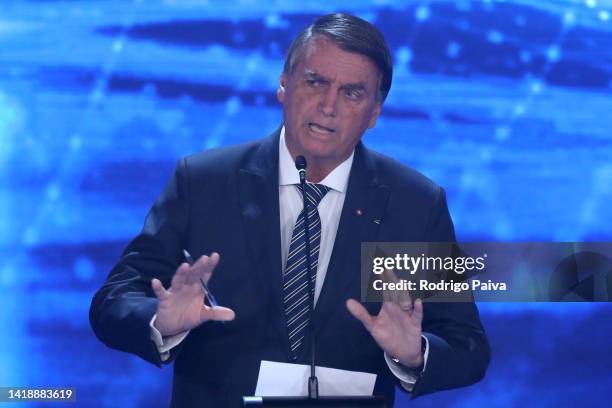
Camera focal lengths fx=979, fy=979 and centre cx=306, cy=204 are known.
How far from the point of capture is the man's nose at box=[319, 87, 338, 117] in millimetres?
2734

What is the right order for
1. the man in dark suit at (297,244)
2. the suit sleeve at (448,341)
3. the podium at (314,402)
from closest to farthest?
the podium at (314,402)
the suit sleeve at (448,341)
the man in dark suit at (297,244)

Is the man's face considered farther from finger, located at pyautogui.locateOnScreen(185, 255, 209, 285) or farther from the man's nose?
finger, located at pyautogui.locateOnScreen(185, 255, 209, 285)

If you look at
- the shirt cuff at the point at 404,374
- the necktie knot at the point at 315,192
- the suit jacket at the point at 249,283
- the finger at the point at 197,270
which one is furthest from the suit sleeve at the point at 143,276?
the shirt cuff at the point at 404,374

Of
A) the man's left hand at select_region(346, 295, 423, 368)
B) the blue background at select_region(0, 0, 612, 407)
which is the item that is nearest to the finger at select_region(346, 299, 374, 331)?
the man's left hand at select_region(346, 295, 423, 368)

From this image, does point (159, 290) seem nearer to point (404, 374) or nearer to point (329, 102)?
point (404, 374)

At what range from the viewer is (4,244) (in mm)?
3242

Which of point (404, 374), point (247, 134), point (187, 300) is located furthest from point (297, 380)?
point (247, 134)

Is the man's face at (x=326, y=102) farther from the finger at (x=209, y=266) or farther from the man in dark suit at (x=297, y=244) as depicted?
the finger at (x=209, y=266)

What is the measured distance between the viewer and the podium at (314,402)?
2100 millimetres

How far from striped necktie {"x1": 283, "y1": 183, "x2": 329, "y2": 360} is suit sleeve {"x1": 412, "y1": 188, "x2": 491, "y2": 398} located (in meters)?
0.33

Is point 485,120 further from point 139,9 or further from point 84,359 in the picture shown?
point 84,359

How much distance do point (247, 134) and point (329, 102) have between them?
63 cm

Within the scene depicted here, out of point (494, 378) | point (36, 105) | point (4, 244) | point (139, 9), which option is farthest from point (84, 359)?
point (494, 378)

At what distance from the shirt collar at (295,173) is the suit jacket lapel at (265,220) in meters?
0.02
